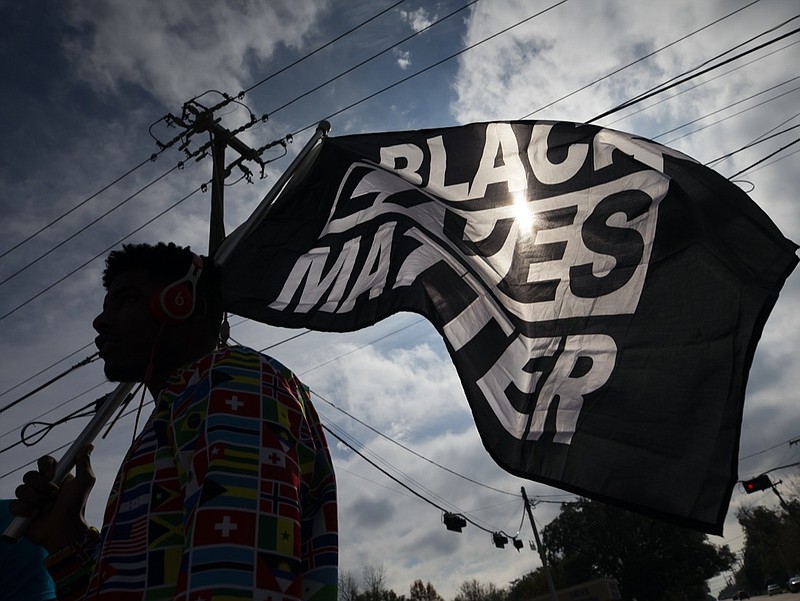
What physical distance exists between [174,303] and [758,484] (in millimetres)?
24308

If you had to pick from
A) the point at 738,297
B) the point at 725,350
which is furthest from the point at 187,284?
the point at 738,297

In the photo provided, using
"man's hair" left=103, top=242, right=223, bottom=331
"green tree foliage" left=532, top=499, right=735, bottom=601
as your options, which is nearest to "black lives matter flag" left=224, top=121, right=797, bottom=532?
"man's hair" left=103, top=242, right=223, bottom=331

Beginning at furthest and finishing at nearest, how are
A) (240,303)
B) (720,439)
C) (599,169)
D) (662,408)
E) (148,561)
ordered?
(240,303) → (599,169) → (662,408) → (720,439) → (148,561)

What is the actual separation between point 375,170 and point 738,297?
2347mm

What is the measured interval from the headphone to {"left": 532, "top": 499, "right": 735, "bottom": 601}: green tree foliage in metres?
49.6

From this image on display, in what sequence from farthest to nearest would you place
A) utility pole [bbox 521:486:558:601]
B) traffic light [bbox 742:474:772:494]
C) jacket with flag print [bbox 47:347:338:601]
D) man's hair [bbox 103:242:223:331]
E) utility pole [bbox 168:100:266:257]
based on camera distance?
utility pole [bbox 521:486:558:601] < traffic light [bbox 742:474:772:494] < utility pole [bbox 168:100:266:257] < man's hair [bbox 103:242:223:331] < jacket with flag print [bbox 47:347:338:601]

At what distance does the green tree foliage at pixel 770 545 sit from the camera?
69.1m

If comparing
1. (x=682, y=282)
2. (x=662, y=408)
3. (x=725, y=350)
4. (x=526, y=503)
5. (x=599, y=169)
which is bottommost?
(x=662, y=408)

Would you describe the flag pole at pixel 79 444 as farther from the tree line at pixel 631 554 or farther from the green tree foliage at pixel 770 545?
the green tree foliage at pixel 770 545

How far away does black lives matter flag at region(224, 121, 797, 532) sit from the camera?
2186 millimetres

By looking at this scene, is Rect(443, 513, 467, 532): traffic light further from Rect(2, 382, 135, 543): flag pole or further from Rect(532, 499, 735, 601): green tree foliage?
Rect(532, 499, 735, 601): green tree foliage

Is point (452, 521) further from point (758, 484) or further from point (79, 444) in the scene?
point (79, 444)

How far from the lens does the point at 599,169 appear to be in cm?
312

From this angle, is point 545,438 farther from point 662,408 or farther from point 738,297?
point 738,297
